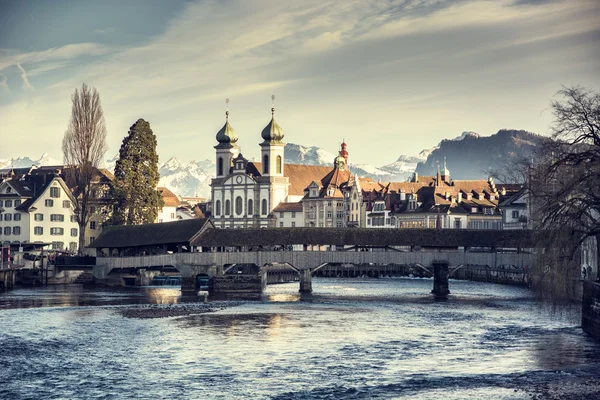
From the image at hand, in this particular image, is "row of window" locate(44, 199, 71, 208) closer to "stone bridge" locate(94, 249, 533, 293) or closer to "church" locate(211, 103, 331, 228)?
"church" locate(211, 103, 331, 228)

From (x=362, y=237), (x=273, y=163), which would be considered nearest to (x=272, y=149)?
(x=273, y=163)

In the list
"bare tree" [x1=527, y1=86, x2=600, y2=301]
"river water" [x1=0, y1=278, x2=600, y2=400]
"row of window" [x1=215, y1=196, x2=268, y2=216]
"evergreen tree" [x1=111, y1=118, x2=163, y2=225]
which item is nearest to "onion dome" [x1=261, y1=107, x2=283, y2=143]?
"row of window" [x1=215, y1=196, x2=268, y2=216]

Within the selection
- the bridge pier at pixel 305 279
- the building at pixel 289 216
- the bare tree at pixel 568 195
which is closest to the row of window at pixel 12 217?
the building at pixel 289 216

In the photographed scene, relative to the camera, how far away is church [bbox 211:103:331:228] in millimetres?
153500

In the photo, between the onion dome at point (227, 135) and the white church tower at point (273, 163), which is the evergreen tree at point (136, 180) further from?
the onion dome at point (227, 135)

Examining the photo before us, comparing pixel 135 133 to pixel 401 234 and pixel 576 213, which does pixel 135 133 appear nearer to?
pixel 401 234

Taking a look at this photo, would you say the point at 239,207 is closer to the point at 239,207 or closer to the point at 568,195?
the point at 239,207

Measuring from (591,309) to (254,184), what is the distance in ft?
355

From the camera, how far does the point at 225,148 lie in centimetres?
16075

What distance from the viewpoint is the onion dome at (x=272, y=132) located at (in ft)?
504

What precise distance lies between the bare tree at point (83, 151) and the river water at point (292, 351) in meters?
29.9

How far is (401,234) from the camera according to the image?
84000 mm

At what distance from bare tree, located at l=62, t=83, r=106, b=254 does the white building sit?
20.7 metres

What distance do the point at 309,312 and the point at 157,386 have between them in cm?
2767
